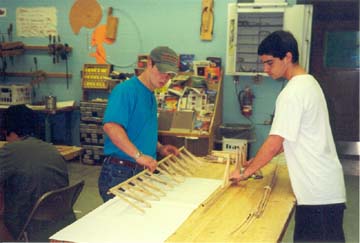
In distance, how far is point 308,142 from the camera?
6.55 feet

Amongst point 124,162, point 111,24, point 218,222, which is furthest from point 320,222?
point 111,24

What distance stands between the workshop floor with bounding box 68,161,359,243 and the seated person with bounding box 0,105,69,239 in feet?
5.31

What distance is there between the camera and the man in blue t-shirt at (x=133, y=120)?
2.34 m

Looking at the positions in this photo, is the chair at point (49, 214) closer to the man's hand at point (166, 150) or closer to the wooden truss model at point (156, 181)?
the wooden truss model at point (156, 181)

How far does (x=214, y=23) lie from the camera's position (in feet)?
18.6

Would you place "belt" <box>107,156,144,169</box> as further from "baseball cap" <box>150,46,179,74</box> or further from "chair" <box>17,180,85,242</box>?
"baseball cap" <box>150,46,179,74</box>

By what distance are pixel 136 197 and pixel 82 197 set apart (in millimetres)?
2890

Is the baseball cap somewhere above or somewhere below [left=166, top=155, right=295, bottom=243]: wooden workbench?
above

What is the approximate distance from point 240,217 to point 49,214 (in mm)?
1132

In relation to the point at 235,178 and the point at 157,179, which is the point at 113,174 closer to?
the point at 157,179

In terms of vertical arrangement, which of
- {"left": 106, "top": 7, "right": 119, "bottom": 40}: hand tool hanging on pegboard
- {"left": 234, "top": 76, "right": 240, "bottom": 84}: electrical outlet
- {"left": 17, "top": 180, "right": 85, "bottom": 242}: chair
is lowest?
{"left": 17, "top": 180, "right": 85, "bottom": 242}: chair

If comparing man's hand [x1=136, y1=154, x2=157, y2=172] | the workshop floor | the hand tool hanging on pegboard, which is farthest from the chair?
the hand tool hanging on pegboard

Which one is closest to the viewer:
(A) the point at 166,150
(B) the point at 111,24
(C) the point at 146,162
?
(C) the point at 146,162

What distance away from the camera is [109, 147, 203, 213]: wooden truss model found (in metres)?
2.00
